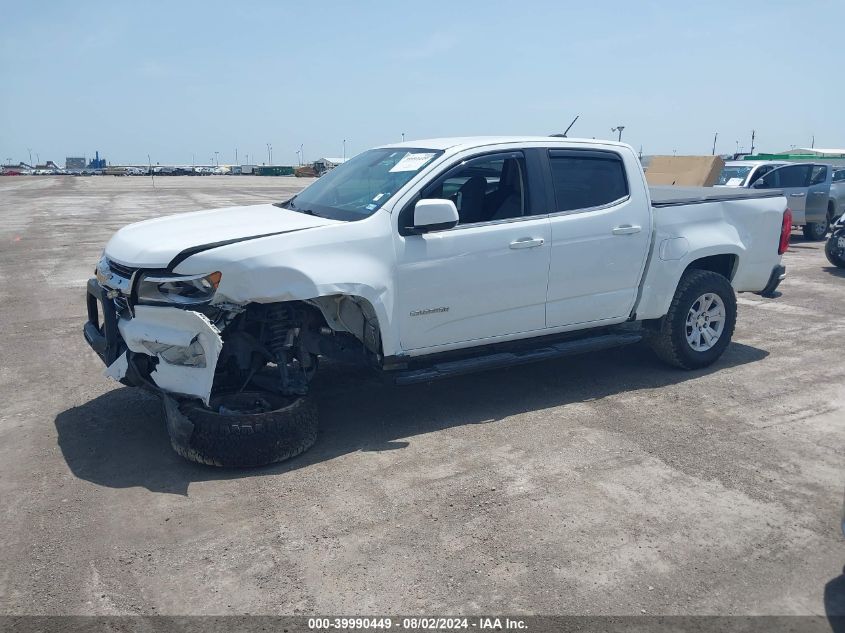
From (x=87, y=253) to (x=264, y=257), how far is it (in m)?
10.9

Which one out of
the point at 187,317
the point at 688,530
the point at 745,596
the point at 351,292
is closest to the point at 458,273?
the point at 351,292

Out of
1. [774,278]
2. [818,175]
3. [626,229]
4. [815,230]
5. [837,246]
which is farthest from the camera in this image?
[815,230]

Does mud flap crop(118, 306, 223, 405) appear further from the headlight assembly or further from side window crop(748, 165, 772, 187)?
side window crop(748, 165, 772, 187)

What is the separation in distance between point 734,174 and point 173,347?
49.1 ft

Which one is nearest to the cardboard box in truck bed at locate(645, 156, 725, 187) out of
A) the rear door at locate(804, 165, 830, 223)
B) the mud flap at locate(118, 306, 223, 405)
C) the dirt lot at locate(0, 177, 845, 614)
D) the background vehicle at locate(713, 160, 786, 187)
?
the background vehicle at locate(713, 160, 786, 187)

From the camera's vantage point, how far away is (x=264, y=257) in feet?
14.8

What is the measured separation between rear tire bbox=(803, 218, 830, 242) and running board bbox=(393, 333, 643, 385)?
1270 centimetres

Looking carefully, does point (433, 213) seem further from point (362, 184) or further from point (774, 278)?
point (774, 278)

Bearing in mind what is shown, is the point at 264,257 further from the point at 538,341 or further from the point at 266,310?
the point at 538,341

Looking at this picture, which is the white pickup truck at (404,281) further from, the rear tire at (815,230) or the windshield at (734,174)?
the rear tire at (815,230)

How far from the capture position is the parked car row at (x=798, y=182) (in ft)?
52.2

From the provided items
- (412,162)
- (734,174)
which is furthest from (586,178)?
(734,174)

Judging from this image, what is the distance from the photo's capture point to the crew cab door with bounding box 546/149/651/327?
5633mm

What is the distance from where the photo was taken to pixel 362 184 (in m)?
5.55
